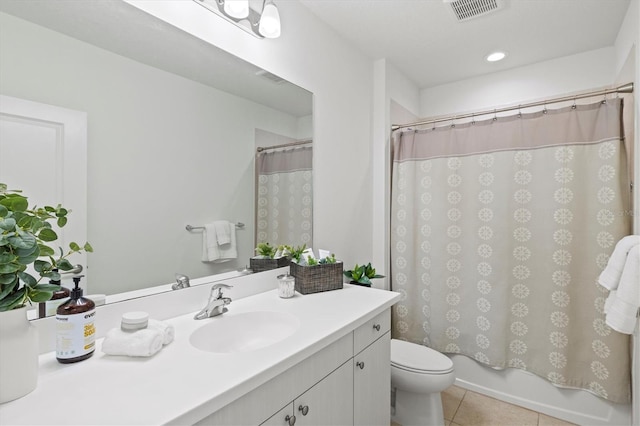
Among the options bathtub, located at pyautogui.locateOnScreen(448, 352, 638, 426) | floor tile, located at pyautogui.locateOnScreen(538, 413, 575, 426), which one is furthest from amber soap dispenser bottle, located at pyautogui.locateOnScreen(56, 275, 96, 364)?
floor tile, located at pyautogui.locateOnScreen(538, 413, 575, 426)

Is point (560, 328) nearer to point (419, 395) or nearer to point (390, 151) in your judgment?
point (419, 395)

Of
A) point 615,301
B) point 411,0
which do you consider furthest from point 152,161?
point 615,301

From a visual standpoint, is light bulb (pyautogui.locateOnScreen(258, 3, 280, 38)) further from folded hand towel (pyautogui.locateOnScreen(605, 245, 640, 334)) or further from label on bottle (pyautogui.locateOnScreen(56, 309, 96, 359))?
folded hand towel (pyautogui.locateOnScreen(605, 245, 640, 334))

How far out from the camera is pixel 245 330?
1.28m

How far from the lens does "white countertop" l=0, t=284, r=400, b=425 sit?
2.10 feet

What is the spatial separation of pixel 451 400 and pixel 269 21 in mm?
2534

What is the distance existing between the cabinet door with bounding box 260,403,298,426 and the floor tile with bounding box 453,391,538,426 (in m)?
1.53

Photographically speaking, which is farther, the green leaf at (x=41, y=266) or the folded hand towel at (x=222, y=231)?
the folded hand towel at (x=222, y=231)

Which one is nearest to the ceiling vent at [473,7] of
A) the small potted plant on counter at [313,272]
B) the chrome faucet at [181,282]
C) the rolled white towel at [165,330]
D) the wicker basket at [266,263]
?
the small potted plant on counter at [313,272]

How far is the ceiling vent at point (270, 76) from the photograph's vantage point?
1.59 meters

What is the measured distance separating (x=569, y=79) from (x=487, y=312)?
1.85m

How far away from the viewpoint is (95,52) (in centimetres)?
105

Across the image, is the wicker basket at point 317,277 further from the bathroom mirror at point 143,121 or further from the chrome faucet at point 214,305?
the chrome faucet at point 214,305

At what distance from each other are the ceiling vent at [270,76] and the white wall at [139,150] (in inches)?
7.4
